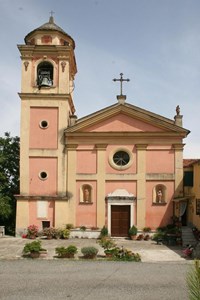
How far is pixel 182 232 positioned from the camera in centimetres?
2617

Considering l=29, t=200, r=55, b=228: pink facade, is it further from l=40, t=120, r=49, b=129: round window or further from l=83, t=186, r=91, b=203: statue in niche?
l=40, t=120, r=49, b=129: round window

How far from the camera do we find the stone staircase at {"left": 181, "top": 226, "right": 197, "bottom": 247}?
24.7 metres

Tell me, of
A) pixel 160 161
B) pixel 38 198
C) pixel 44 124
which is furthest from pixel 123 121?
pixel 38 198

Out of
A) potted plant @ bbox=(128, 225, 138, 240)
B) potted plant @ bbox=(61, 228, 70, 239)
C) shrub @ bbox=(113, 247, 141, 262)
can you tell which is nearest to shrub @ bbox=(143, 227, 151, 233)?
potted plant @ bbox=(128, 225, 138, 240)

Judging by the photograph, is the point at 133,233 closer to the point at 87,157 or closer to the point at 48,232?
the point at 48,232

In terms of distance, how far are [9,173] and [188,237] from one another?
15657mm

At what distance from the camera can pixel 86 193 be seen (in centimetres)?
2925

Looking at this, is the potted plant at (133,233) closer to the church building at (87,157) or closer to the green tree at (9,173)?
the church building at (87,157)

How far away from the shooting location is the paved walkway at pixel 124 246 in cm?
2003

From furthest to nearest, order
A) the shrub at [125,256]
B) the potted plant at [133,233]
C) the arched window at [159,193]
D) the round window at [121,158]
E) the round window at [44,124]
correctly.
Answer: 1. the round window at [44,124]
2. the round window at [121,158]
3. the arched window at [159,193]
4. the potted plant at [133,233]
5. the shrub at [125,256]

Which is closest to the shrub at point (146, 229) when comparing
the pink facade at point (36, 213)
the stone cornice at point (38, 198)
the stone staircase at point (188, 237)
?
the stone staircase at point (188, 237)

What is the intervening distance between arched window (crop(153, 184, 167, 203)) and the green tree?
11021 mm

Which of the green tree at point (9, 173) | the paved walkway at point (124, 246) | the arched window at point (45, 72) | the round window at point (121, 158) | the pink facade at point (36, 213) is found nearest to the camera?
the paved walkway at point (124, 246)

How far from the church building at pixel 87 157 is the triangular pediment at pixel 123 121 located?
0.23 feet
